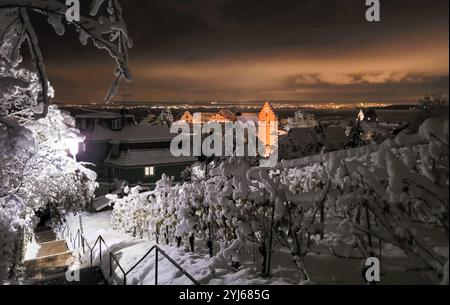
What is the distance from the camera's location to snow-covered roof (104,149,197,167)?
33469 millimetres

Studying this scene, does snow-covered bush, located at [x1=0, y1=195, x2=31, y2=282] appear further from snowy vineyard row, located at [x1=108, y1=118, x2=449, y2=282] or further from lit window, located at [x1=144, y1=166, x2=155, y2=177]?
lit window, located at [x1=144, y1=166, x2=155, y2=177]

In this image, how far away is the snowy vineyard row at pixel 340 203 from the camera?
12.9 ft

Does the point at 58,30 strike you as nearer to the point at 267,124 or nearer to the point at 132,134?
the point at 132,134

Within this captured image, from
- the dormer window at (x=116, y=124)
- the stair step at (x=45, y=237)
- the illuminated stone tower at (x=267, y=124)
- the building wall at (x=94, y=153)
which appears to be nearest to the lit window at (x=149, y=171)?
the building wall at (x=94, y=153)

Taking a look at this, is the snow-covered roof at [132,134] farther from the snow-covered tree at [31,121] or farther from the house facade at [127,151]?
the snow-covered tree at [31,121]

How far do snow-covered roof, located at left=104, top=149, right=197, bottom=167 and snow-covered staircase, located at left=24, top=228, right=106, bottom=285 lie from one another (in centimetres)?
1819

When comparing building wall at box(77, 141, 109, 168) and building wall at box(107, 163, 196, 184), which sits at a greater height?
building wall at box(77, 141, 109, 168)

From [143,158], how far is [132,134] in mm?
3055

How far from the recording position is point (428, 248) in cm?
392

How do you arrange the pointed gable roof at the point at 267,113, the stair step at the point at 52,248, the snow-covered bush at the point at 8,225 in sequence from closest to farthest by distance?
the snow-covered bush at the point at 8,225 → the stair step at the point at 52,248 → the pointed gable roof at the point at 267,113

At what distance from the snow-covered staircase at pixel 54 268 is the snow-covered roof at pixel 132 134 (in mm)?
20303

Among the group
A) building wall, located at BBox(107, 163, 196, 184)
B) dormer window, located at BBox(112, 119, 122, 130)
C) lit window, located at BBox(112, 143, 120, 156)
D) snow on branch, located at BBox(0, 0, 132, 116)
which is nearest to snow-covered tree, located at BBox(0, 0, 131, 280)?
snow on branch, located at BBox(0, 0, 132, 116)
